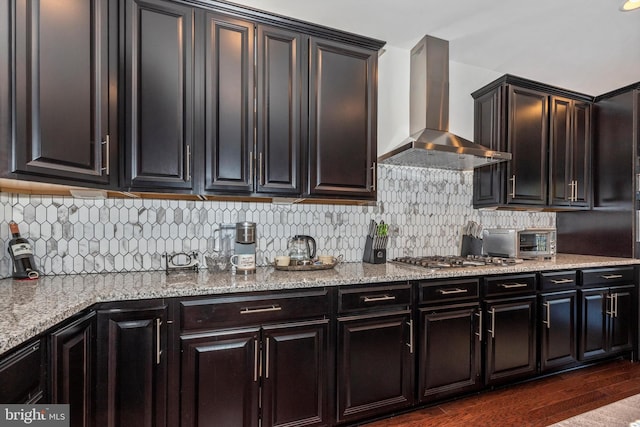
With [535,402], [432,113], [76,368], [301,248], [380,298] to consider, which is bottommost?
[535,402]

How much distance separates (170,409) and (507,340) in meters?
2.29

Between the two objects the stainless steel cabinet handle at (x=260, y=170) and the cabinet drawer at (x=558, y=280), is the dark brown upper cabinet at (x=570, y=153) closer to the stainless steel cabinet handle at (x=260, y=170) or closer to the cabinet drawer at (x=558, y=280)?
the cabinet drawer at (x=558, y=280)

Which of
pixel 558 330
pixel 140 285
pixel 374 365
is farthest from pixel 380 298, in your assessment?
pixel 558 330

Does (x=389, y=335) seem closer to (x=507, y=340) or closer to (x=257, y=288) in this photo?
(x=257, y=288)

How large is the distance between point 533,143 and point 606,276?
1.35m

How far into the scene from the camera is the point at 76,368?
131 centimetres

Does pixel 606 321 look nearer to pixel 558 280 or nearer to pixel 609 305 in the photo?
pixel 609 305

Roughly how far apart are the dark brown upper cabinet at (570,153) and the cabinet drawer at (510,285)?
3.61 ft

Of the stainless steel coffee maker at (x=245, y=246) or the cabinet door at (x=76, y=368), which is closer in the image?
the cabinet door at (x=76, y=368)

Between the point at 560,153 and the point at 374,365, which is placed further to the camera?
the point at 560,153

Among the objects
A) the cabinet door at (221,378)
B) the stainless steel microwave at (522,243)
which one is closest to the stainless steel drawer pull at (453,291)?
the stainless steel microwave at (522,243)

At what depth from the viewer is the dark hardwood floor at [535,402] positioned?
6.75 feet

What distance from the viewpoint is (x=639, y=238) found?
306 cm

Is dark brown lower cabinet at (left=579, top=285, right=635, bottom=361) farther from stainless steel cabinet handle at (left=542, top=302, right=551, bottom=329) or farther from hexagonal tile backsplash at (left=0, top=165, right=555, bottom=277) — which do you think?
hexagonal tile backsplash at (left=0, top=165, right=555, bottom=277)
